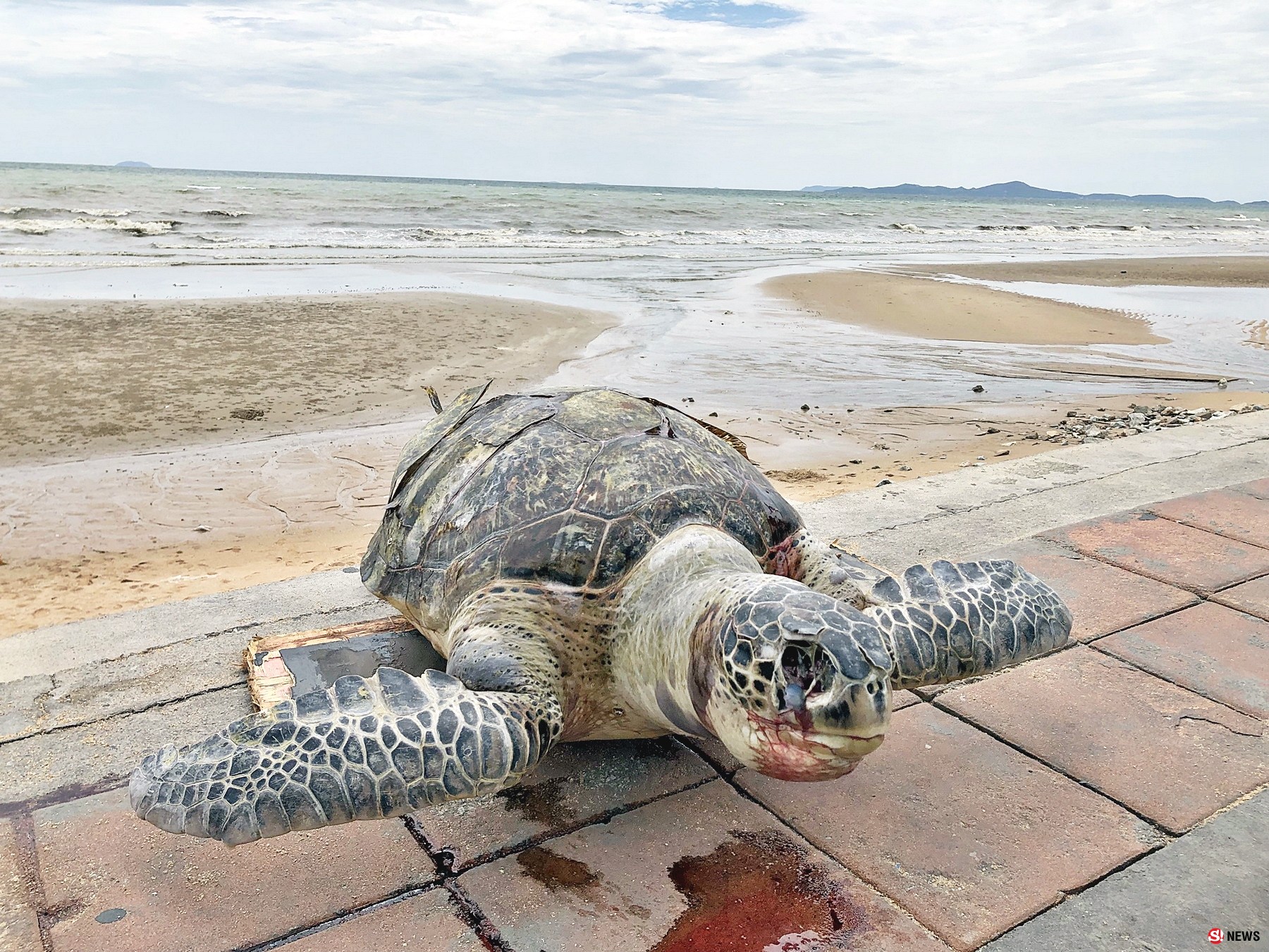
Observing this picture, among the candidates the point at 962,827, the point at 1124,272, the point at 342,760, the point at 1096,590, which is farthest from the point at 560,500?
the point at 1124,272

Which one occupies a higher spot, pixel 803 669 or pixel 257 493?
pixel 803 669

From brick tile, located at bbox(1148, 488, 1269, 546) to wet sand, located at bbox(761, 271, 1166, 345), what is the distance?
339 inches

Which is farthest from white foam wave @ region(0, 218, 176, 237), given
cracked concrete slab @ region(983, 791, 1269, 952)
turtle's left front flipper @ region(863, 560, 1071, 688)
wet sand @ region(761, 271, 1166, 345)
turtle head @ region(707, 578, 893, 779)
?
cracked concrete slab @ region(983, 791, 1269, 952)

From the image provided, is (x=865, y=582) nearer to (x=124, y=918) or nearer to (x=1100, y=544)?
(x=1100, y=544)

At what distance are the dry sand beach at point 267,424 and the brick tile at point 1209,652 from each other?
2.96 meters

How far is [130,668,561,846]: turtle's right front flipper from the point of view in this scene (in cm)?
208

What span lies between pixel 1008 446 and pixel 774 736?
6467mm

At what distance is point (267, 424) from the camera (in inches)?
320

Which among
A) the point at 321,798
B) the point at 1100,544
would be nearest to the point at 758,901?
the point at 321,798

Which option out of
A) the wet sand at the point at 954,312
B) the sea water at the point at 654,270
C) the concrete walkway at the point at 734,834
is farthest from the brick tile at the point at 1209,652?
the wet sand at the point at 954,312

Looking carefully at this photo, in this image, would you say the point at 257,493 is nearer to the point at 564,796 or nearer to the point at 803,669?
the point at 564,796

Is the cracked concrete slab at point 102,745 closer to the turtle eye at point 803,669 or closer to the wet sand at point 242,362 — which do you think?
the turtle eye at point 803,669

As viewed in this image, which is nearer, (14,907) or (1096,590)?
(14,907)

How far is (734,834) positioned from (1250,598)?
263cm
